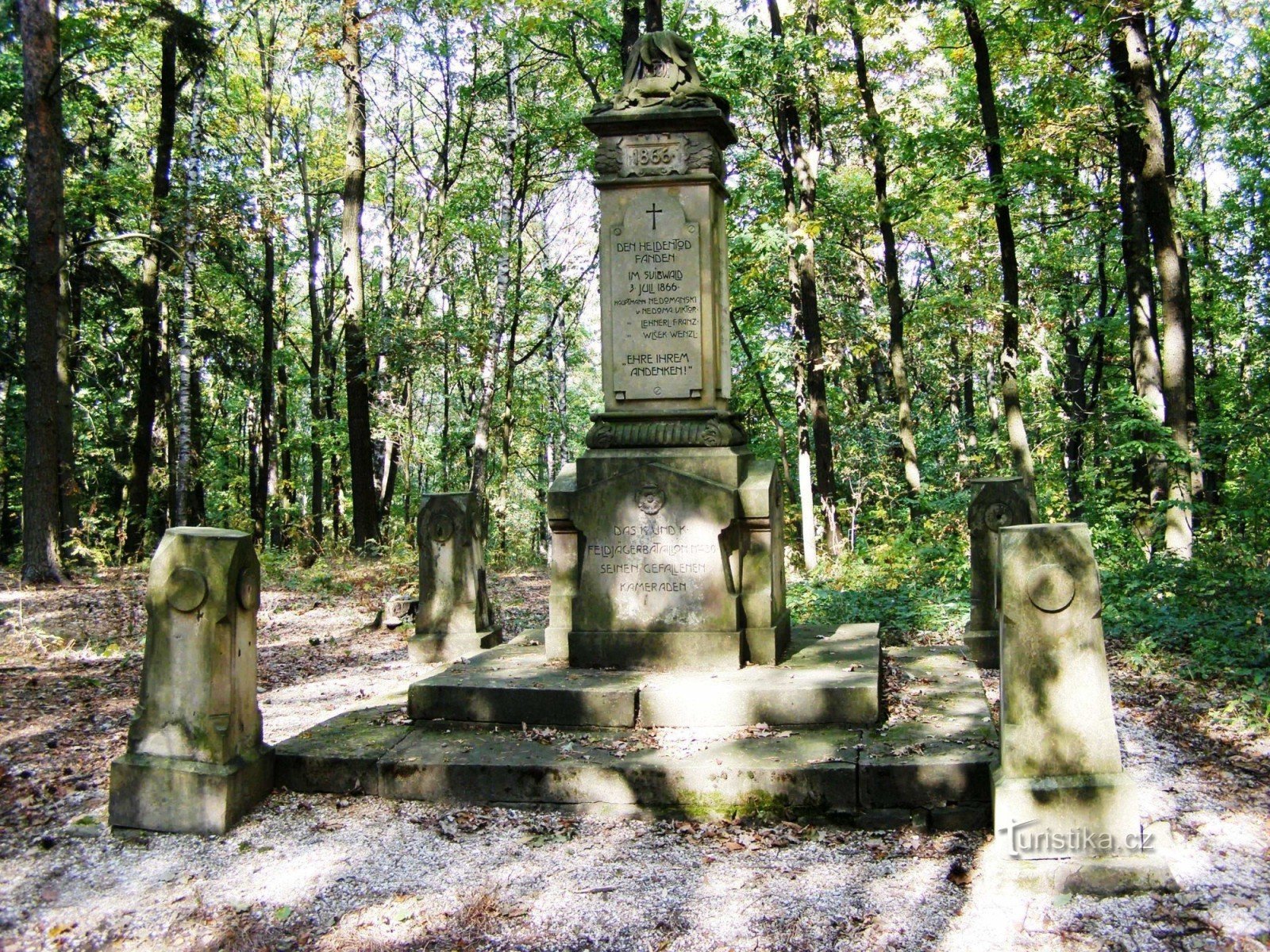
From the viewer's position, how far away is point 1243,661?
21.4 ft

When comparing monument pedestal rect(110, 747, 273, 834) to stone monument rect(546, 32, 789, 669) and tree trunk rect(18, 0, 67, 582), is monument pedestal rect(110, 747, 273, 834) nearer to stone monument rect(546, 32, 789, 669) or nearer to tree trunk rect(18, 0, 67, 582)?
stone monument rect(546, 32, 789, 669)

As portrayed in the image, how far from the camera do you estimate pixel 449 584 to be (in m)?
8.30

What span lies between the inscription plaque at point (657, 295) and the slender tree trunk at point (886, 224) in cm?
917

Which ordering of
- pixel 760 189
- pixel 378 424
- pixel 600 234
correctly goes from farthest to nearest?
pixel 378 424 → pixel 760 189 → pixel 600 234

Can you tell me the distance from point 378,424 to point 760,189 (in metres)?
9.29

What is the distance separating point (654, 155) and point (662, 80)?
55 cm

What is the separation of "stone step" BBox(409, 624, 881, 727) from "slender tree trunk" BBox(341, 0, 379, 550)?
10.6 meters

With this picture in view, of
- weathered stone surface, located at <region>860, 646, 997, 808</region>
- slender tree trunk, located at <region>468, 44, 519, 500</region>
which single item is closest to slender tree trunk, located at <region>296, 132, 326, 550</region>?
slender tree trunk, located at <region>468, 44, 519, 500</region>

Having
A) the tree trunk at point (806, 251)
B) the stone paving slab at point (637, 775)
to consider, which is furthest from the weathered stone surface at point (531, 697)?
the tree trunk at point (806, 251)

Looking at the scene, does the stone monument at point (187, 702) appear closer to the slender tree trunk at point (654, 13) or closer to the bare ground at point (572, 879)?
the bare ground at point (572, 879)

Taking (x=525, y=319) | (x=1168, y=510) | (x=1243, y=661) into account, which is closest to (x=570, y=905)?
(x=1243, y=661)

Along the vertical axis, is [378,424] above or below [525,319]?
below

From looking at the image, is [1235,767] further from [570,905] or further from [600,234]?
[600,234]

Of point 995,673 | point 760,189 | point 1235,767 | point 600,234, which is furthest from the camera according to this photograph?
point 760,189
